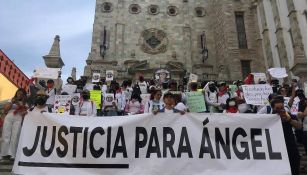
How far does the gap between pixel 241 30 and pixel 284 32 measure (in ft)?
17.6

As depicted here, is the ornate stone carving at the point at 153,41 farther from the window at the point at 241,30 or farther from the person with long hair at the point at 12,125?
the person with long hair at the point at 12,125

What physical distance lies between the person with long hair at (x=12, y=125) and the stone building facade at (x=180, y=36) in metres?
17.1

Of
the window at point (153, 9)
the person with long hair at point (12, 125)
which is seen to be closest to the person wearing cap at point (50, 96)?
the person with long hair at point (12, 125)

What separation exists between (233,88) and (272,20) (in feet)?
52.3

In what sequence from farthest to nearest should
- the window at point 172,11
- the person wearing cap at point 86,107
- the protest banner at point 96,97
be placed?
the window at point 172,11 < the protest banner at point 96,97 < the person wearing cap at point 86,107

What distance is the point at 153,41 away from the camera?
29.7 metres

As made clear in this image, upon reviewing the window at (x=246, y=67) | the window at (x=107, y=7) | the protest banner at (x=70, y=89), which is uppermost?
the window at (x=107, y=7)

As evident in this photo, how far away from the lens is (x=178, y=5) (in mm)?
31734

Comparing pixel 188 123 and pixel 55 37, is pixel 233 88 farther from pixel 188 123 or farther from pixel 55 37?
pixel 55 37

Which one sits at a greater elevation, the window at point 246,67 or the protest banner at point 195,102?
the window at point 246,67

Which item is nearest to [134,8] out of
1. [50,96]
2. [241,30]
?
[241,30]

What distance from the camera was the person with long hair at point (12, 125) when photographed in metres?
7.86

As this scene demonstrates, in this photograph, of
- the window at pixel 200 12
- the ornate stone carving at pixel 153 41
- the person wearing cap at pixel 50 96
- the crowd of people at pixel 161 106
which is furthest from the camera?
the window at pixel 200 12

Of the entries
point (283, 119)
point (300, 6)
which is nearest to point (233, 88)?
point (283, 119)
